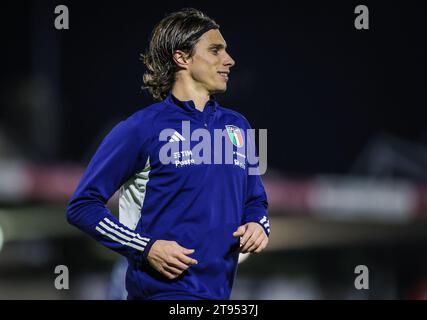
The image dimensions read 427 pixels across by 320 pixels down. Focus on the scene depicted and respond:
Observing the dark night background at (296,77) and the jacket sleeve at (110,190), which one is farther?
the dark night background at (296,77)

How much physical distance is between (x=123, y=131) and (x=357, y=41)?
9162mm

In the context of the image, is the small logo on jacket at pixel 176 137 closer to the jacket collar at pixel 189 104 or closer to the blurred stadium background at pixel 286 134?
the jacket collar at pixel 189 104

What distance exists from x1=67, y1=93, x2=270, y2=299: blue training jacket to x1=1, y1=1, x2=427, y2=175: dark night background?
8096 millimetres

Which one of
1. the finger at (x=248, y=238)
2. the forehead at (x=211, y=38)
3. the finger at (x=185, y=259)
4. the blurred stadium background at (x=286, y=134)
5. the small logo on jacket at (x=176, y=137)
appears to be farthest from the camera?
the blurred stadium background at (x=286, y=134)

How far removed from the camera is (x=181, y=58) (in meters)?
3.49

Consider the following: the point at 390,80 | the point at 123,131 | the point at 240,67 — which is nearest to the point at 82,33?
the point at 240,67

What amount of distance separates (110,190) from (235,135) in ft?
1.82

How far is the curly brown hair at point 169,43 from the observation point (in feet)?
11.4

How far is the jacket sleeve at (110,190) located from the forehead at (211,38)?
1.48ft

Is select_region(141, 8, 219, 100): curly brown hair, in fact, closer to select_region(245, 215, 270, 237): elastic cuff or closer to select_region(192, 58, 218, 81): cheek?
select_region(192, 58, 218, 81): cheek

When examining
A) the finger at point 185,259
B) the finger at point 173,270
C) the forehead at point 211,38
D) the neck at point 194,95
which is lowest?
the finger at point 173,270

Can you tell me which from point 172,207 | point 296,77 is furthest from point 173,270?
point 296,77

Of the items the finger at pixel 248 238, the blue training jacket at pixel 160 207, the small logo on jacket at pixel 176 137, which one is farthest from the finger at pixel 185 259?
the small logo on jacket at pixel 176 137
